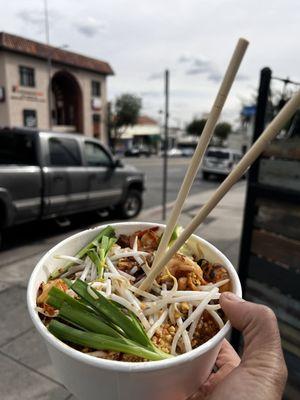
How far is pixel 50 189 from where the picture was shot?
6.19 m

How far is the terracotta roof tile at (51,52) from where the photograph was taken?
31516mm

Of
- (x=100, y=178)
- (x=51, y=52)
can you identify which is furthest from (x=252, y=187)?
(x=51, y=52)

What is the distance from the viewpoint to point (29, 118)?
114 feet

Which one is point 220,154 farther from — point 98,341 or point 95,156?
point 98,341

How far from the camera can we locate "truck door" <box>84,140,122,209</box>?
287 inches

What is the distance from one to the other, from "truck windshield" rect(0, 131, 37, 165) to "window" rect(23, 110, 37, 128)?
30586 mm

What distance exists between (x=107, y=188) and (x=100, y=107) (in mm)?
36509

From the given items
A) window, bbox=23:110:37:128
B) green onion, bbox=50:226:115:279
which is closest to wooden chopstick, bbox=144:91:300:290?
green onion, bbox=50:226:115:279

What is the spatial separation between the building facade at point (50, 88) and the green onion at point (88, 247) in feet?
89.6

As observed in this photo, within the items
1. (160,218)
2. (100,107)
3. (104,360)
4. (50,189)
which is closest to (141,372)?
(104,360)

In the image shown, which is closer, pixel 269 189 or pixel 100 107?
pixel 269 189

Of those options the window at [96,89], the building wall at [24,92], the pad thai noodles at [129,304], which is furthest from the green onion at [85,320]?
the window at [96,89]

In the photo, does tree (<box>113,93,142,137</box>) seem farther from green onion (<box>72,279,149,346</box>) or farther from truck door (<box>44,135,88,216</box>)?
green onion (<box>72,279,149,346</box>)

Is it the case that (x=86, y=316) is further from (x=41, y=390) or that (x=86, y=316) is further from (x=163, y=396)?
(x=41, y=390)
